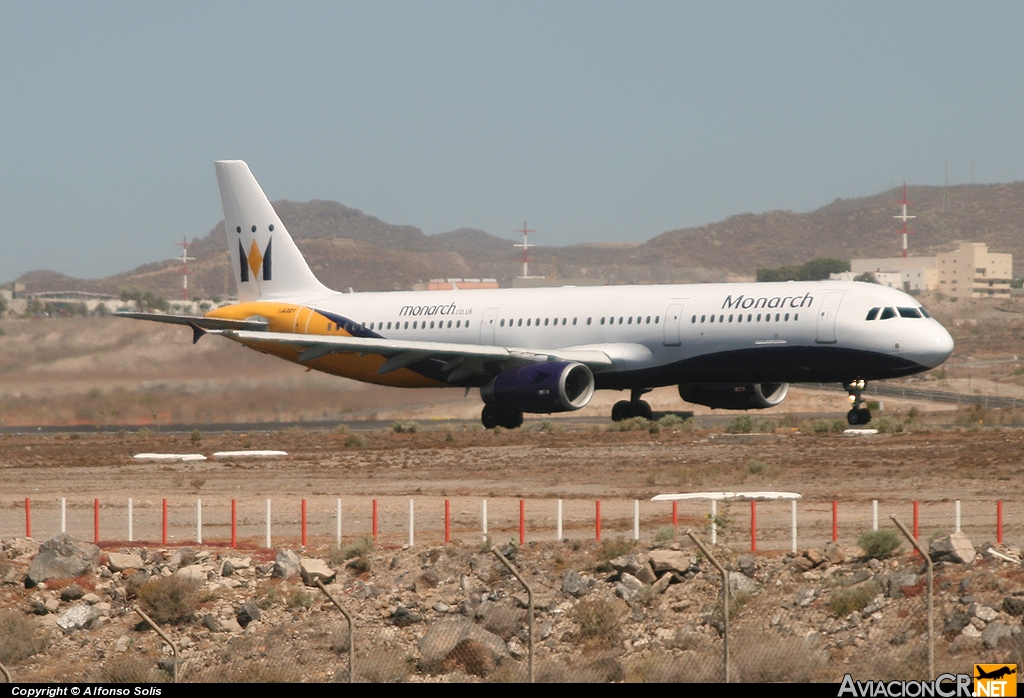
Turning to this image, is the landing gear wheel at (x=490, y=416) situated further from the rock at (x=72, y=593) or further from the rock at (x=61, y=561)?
the rock at (x=72, y=593)

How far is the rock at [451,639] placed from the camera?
1881 cm

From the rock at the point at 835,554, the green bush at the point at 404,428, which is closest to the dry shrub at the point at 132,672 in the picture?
the rock at the point at 835,554

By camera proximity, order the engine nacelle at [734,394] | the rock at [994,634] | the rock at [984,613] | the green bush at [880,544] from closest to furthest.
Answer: the rock at [994,634] → the rock at [984,613] → the green bush at [880,544] → the engine nacelle at [734,394]

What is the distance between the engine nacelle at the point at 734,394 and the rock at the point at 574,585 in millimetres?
22676

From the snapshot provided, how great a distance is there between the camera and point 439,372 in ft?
148

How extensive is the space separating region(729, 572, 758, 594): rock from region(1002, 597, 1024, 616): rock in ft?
11.9

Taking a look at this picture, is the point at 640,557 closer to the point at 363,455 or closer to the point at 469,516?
the point at 469,516

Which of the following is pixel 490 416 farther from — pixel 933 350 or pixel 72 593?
pixel 72 593

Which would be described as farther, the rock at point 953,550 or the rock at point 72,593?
the rock at point 72,593

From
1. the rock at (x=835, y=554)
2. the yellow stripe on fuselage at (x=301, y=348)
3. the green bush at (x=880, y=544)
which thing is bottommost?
the rock at (x=835, y=554)

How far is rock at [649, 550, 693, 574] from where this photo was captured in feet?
69.9

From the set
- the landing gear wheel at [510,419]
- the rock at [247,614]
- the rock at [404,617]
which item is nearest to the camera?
the rock at [404,617]

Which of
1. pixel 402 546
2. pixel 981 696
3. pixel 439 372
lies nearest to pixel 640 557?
pixel 402 546

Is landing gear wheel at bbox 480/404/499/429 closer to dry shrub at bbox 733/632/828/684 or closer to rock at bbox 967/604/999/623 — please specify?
rock at bbox 967/604/999/623
